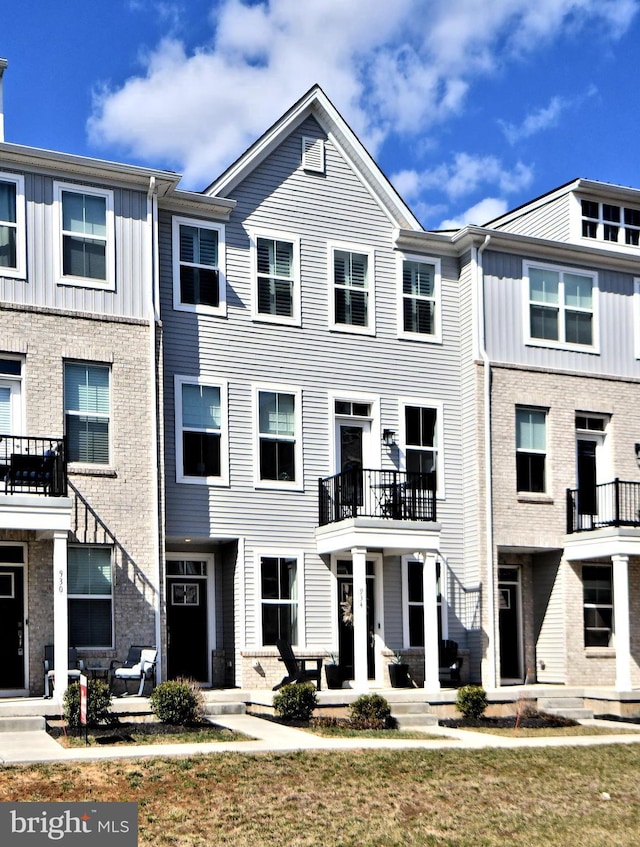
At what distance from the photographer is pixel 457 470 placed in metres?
24.2

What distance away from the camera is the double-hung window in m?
22.4

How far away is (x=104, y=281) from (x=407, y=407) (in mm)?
6708

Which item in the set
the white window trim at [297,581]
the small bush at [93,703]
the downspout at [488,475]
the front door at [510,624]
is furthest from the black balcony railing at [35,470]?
the front door at [510,624]

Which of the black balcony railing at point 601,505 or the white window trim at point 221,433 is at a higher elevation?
the white window trim at point 221,433

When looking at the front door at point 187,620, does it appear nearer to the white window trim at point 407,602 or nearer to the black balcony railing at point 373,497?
the black balcony railing at point 373,497

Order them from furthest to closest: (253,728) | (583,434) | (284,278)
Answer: (583,434) → (284,278) → (253,728)

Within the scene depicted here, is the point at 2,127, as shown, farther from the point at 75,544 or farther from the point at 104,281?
the point at 75,544

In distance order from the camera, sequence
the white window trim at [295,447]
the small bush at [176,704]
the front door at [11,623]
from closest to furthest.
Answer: the small bush at [176,704] < the front door at [11,623] < the white window trim at [295,447]

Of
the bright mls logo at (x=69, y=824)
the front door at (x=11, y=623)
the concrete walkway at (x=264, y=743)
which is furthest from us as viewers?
the front door at (x=11, y=623)

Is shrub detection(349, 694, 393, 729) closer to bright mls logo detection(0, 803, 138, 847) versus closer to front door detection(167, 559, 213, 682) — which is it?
front door detection(167, 559, 213, 682)

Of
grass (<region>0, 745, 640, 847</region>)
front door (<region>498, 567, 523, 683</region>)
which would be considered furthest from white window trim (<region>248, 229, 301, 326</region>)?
grass (<region>0, 745, 640, 847</region>)

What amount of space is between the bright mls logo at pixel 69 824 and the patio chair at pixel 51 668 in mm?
6870

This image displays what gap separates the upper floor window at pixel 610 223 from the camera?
26938mm

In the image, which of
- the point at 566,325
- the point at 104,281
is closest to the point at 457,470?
the point at 566,325
